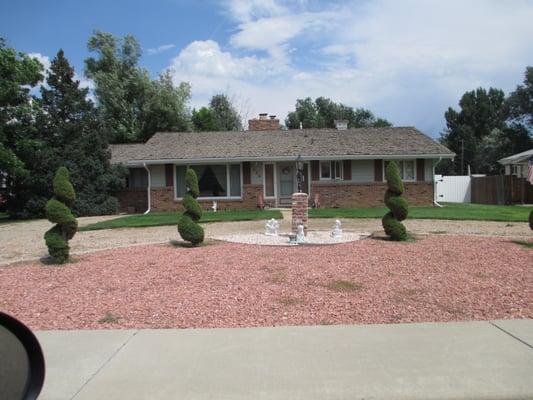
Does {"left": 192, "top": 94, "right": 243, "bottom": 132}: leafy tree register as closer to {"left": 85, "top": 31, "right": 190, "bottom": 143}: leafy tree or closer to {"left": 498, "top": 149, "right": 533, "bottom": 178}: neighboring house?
{"left": 85, "top": 31, "right": 190, "bottom": 143}: leafy tree

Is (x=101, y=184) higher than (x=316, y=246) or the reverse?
higher

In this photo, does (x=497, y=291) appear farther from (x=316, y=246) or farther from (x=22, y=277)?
(x=22, y=277)

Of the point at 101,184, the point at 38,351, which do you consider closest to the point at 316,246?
the point at 38,351

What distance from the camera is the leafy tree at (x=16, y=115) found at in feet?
73.9

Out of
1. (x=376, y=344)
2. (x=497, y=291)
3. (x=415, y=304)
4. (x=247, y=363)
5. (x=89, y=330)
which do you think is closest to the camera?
(x=247, y=363)

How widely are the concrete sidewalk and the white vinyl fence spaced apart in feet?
93.1

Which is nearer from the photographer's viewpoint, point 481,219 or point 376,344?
point 376,344

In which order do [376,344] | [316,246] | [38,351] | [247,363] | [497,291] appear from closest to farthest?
1. [38,351]
2. [247,363]
3. [376,344]
4. [497,291]
5. [316,246]

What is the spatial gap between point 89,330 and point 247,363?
217 centimetres

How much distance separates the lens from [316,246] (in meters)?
11.5

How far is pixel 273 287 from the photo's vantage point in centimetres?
762

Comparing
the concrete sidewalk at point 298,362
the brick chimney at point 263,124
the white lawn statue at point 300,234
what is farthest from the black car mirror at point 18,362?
the brick chimney at point 263,124

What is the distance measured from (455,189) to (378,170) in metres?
10.3

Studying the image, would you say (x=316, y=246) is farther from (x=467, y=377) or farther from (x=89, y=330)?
(x=467, y=377)
